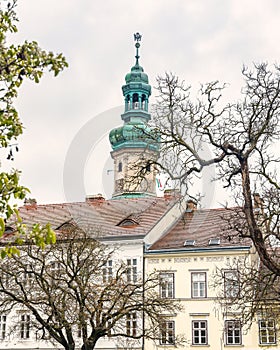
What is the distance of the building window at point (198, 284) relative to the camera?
3903 cm

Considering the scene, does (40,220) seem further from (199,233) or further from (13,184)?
(13,184)

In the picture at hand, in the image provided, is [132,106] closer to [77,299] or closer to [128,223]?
[128,223]

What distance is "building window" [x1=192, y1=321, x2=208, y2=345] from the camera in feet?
124

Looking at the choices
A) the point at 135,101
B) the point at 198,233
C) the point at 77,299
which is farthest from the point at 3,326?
the point at 135,101

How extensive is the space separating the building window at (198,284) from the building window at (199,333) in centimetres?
165

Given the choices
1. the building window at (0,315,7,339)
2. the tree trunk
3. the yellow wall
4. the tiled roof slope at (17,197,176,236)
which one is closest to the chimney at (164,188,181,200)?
the tiled roof slope at (17,197,176,236)

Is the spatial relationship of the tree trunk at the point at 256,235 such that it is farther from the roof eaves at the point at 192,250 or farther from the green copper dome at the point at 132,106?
the green copper dome at the point at 132,106

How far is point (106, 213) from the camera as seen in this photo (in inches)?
1831

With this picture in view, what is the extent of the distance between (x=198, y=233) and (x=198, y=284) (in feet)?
13.1

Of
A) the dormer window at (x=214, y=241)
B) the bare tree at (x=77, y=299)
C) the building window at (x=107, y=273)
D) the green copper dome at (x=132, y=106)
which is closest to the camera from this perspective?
the bare tree at (x=77, y=299)

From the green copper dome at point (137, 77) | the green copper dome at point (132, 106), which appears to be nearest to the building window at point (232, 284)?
the green copper dome at point (132, 106)

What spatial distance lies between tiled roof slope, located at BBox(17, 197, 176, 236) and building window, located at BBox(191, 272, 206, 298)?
4.52m

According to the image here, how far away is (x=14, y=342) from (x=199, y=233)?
46.0 feet

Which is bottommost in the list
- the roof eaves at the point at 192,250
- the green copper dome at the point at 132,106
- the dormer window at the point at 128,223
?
the roof eaves at the point at 192,250
